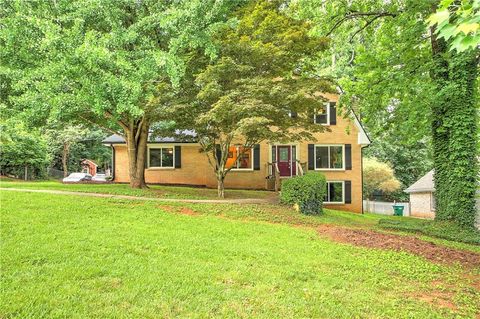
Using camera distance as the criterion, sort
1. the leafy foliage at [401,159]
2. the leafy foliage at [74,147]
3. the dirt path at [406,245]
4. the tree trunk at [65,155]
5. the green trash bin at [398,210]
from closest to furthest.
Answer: the dirt path at [406,245] → the green trash bin at [398,210] → the leafy foliage at [74,147] → the tree trunk at [65,155] → the leafy foliage at [401,159]

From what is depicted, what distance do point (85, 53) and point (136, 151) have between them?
272 inches

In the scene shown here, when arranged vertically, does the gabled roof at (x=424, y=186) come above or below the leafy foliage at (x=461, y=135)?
below

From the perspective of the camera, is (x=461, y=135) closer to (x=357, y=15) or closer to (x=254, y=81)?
(x=357, y=15)

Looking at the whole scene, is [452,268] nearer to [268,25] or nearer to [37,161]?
[268,25]

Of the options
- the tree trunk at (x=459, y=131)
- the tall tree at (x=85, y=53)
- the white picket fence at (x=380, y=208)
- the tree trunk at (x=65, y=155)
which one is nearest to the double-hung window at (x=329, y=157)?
the tree trunk at (x=459, y=131)

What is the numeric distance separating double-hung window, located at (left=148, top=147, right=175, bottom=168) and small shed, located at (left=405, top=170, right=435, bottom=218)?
17.7m

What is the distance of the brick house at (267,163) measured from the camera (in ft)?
68.2

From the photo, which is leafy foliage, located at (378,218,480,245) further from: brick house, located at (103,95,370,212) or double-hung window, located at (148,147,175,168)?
double-hung window, located at (148,147,175,168)

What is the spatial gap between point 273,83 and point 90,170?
29452 millimetres

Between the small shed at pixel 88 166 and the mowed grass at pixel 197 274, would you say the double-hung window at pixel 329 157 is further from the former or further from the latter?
the small shed at pixel 88 166

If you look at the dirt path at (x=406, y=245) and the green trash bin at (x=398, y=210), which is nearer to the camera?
the dirt path at (x=406, y=245)

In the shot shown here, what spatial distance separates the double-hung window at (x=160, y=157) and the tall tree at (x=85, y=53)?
931cm

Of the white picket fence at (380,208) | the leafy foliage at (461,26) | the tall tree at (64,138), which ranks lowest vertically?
the white picket fence at (380,208)

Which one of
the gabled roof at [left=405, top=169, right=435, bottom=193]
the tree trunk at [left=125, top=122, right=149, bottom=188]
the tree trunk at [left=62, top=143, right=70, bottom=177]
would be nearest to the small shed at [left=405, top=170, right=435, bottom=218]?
the gabled roof at [left=405, top=169, right=435, bottom=193]
